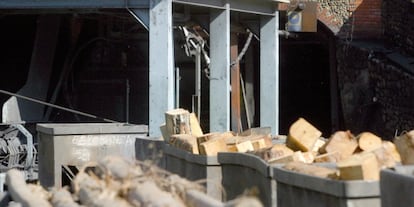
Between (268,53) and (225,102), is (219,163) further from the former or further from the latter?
(268,53)

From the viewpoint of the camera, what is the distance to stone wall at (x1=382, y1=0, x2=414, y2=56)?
2111 cm

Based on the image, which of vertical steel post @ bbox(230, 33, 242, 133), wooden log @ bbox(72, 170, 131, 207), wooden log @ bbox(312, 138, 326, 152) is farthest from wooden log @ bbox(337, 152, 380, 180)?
vertical steel post @ bbox(230, 33, 242, 133)

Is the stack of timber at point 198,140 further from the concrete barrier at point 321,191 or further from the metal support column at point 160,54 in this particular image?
the metal support column at point 160,54

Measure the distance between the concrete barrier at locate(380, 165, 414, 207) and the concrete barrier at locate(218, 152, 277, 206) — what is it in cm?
185

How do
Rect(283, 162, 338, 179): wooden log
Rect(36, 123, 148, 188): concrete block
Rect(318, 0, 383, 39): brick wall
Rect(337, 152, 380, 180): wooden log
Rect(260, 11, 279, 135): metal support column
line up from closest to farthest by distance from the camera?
Rect(337, 152, 380, 180): wooden log → Rect(283, 162, 338, 179): wooden log → Rect(36, 123, 148, 188): concrete block → Rect(260, 11, 279, 135): metal support column → Rect(318, 0, 383, 39): brick wall

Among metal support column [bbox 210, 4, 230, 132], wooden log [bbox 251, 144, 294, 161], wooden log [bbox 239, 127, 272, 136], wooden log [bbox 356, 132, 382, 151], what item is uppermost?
metal support column [bbox 210, 4, 230, 132]

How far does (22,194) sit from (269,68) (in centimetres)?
1388

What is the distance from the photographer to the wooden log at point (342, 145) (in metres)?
9.15

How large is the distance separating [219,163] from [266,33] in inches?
411

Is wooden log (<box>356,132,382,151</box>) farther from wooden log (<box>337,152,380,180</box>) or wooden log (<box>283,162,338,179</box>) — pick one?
wooden log (<box>337,152,380,180</box>)

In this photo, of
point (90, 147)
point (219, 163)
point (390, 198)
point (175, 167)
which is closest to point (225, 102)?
point (90, 147)

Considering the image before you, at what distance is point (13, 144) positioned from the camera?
1680cm

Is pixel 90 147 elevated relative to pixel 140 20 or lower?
lower

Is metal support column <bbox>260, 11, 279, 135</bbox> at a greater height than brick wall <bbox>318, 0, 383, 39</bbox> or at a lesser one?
lesser
